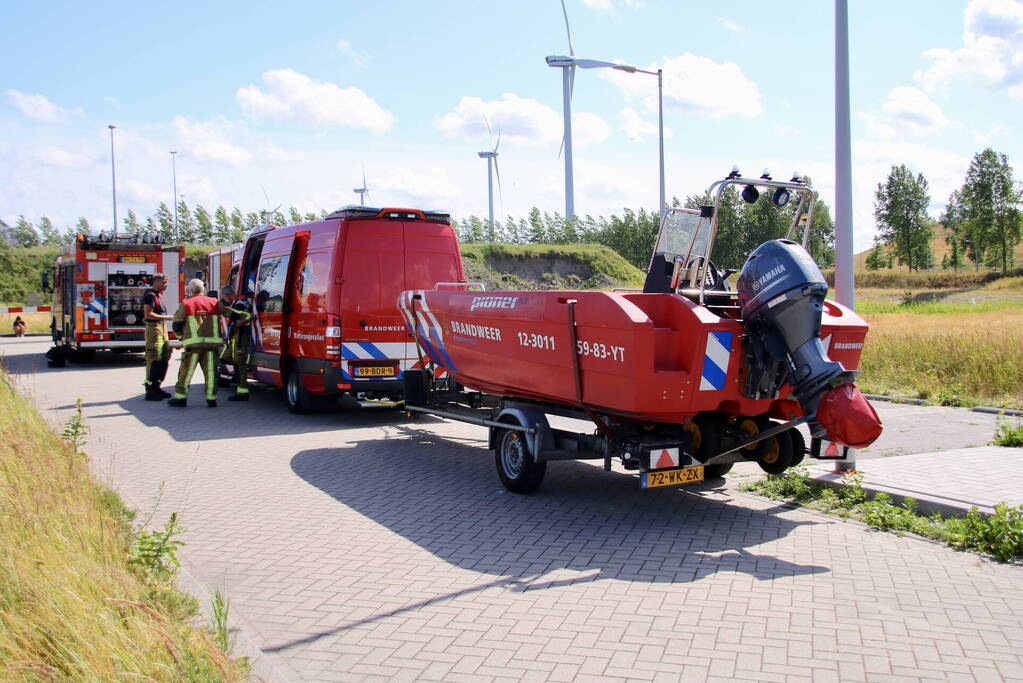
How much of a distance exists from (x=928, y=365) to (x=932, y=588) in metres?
9.72

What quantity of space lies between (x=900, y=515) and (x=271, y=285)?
9.42 m

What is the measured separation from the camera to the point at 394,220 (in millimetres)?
11508

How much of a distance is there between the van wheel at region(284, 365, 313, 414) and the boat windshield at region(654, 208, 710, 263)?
6330 mm

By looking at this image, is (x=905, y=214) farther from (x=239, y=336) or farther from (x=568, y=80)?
(x=239, y=336)

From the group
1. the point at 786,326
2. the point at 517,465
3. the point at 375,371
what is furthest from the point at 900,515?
the point at 375,371

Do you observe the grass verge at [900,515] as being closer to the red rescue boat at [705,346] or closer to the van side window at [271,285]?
the red rescue boat at [705,346]

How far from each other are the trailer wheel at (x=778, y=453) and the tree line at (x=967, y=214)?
72448 millimetres

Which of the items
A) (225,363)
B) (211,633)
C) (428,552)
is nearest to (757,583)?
(428,552)

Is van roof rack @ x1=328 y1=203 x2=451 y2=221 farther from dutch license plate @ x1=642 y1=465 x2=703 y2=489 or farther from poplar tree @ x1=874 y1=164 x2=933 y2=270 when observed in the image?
poplar tree @ x1=874 y1=164 x2=933 y2=270

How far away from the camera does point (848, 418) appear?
5.80 meters

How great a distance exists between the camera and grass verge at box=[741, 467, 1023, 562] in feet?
19.1

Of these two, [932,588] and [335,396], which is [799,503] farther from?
[335,396]

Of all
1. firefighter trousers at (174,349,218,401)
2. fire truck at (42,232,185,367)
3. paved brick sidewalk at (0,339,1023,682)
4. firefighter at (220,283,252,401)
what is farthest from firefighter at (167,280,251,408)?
fire truck at (42,232,185,367)

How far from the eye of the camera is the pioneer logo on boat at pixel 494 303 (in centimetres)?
765
